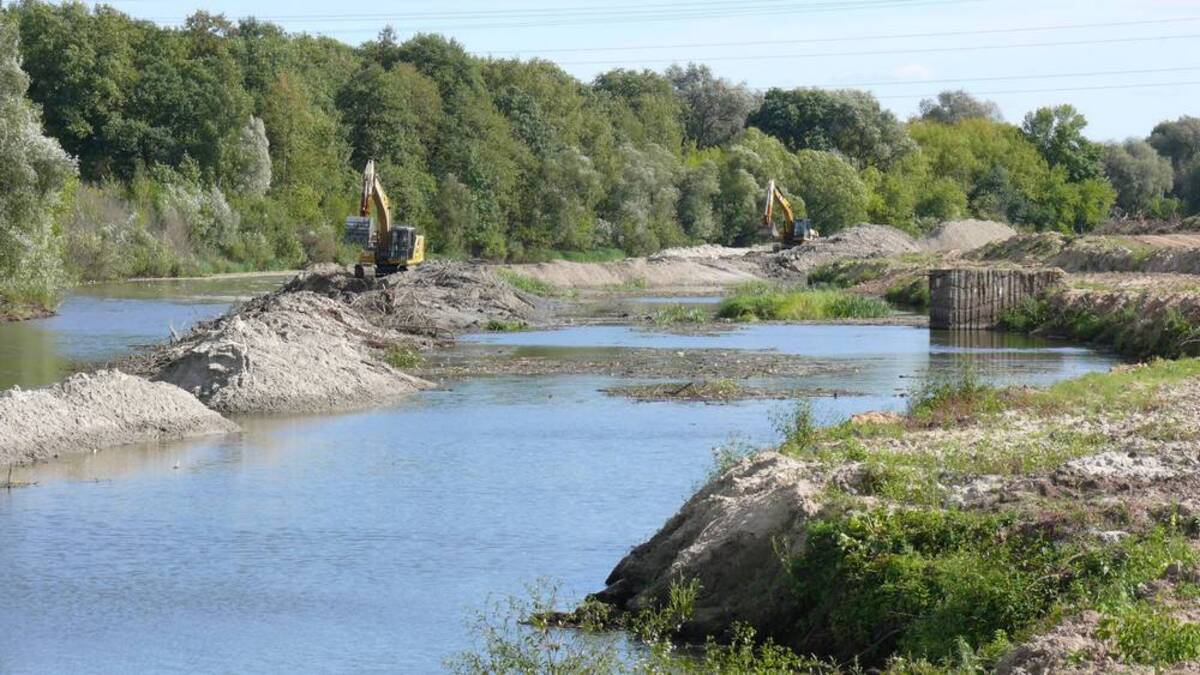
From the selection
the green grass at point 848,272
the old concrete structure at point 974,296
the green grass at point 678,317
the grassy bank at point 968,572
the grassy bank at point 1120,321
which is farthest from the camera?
the green grass at point 848,272

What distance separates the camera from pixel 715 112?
156250mm

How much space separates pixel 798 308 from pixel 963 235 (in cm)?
5448

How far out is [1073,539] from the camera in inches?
562

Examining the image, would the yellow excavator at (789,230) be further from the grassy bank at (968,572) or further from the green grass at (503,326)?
the grassy bank at (968,572)

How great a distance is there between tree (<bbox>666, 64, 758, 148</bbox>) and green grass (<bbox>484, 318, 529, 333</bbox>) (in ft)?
317

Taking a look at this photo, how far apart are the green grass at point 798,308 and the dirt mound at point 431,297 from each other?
698 cm

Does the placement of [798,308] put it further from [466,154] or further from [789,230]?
[466,154]

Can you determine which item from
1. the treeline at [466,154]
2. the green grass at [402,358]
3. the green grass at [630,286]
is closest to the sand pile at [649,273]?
the green grass at [630,286]

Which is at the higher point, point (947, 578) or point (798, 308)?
point (798, 308)

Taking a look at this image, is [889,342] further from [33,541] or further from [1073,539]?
[1073,539]

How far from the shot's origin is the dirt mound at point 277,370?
107 ft

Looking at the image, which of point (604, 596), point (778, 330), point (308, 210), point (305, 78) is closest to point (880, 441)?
point (604, 596)

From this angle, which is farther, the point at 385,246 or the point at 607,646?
the point at 385,246

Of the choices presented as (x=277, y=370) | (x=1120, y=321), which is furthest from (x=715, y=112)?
(x=277, y=370)
